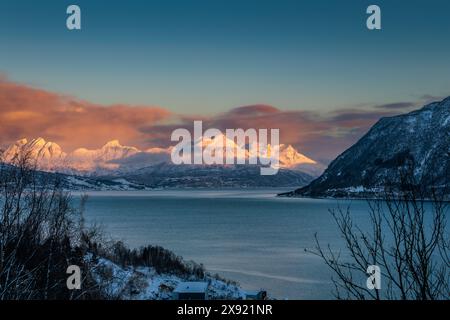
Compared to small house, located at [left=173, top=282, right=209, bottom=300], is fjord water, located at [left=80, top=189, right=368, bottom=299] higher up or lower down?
lower down

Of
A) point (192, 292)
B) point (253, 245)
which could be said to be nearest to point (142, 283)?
point (192, 292)

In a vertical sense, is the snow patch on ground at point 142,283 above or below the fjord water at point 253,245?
above

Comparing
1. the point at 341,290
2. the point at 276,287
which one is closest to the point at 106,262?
the point at 276,287

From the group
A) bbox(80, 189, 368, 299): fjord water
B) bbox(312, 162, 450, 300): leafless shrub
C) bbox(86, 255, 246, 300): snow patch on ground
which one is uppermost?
bbox(312, 162, 450, 300): leafless shrub

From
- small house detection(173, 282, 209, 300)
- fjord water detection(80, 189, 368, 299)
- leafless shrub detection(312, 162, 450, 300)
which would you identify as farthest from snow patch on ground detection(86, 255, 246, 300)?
leafless shrub detection(312, 162, 450, 300)

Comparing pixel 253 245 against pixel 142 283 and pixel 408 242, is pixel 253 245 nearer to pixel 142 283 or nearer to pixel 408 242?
pixel 142 283

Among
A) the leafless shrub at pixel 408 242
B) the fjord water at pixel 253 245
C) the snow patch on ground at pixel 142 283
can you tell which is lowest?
the fjord water at pixel 253 245

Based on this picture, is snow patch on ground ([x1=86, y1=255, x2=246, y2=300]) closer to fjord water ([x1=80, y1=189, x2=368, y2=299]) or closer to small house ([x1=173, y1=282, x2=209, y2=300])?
small house ([x1=173, y1=282, x2=209, y2=300])

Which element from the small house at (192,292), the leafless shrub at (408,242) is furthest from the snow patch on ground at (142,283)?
the leafless shrub at (408,242)

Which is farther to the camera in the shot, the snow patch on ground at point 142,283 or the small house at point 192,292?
the snow patch on ground at point 142,283

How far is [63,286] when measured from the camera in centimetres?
2345

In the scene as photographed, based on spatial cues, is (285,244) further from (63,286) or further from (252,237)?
(63,286)

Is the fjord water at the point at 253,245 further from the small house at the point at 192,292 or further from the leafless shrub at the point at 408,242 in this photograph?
the leafless shrub at the point at 408,242
